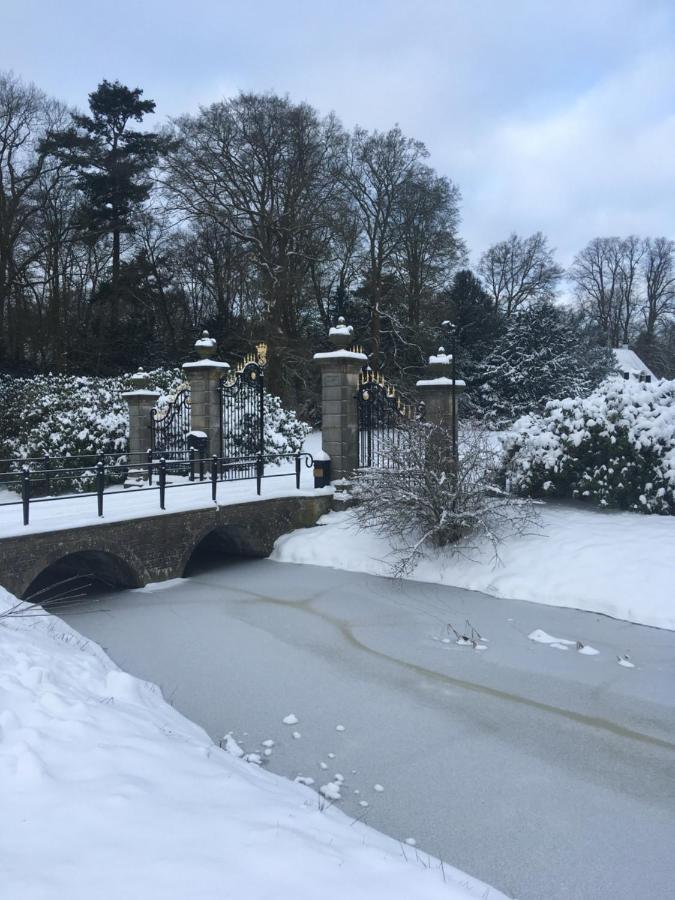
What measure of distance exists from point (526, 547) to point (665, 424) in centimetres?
287

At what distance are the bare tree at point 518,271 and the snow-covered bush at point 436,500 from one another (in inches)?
1011

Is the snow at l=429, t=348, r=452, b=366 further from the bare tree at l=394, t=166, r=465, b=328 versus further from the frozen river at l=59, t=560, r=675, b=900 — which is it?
the bare tree at l=394, t=166, r=465, b=328

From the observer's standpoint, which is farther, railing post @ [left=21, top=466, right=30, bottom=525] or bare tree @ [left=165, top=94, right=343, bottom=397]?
bare tree @ [left=165, top=94, right=343, bottom=397]

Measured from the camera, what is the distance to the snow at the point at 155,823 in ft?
8.64

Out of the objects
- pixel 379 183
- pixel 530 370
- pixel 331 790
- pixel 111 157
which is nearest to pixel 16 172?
pixel 111 157

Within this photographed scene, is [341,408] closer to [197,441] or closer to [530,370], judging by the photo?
[197,441]

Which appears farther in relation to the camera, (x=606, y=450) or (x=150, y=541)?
(x=606, y=450)

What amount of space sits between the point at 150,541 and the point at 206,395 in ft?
17.3

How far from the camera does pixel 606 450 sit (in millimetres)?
10766

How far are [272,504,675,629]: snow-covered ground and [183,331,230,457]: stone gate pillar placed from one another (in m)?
3.72

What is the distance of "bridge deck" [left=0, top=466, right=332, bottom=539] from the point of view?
28.3ft

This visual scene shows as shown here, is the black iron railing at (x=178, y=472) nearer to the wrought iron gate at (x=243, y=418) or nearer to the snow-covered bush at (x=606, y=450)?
the wrought iron gate at (x=243, y=418)

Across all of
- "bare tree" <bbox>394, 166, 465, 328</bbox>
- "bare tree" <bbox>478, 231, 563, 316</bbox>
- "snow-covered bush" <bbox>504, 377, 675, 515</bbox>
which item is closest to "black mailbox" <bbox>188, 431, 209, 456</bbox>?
"snow-covered bush" <bbox>504, 377, 675, 515</bbox>

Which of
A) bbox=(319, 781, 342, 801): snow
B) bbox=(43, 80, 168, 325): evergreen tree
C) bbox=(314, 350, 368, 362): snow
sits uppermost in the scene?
bbox=(43, 80, 168, 325): evergreen tree
